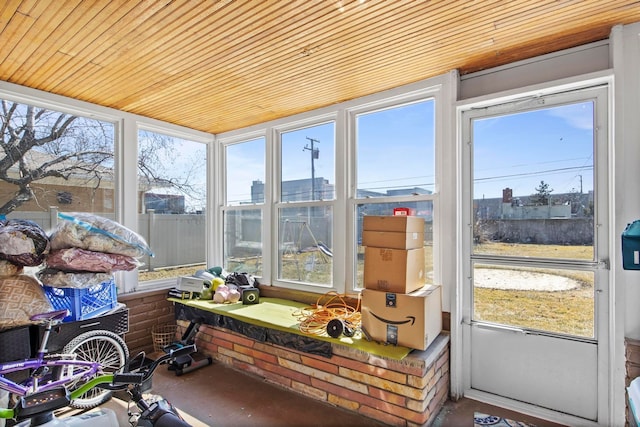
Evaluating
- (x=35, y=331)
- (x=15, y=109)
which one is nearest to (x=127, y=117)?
(x=15, y=109)

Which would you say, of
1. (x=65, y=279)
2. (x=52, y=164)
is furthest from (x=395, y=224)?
(x=52, y=164)

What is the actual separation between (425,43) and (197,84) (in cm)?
195

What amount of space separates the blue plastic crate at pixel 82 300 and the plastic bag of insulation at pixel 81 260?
0.18 m

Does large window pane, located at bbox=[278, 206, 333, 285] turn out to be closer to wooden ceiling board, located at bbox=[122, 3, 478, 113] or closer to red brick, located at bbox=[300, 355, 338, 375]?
red brick, located at bbox=[300, 355, 338, 375]

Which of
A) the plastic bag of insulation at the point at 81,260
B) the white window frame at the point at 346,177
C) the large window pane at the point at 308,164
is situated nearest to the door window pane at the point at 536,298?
the white window frame at the point at 346,177

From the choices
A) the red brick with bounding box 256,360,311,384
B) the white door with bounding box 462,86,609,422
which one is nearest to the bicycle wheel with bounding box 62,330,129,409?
the red brick with bounding box 256,360,311,384

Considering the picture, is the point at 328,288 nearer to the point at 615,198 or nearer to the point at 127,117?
the point at 615,198

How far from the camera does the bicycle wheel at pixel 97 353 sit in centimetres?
260

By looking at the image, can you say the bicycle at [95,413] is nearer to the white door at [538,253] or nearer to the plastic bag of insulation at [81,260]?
the plastic bag of insulation at [81,260]

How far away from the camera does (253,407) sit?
8.73 ft

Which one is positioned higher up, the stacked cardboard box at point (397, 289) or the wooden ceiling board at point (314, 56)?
the wooden ceiling board at point (314, 56)

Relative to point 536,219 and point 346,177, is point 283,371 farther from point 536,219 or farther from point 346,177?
point 536,219

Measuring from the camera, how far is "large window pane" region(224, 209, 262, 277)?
4.29 m

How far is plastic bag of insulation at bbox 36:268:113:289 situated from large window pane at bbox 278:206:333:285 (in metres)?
1.93
